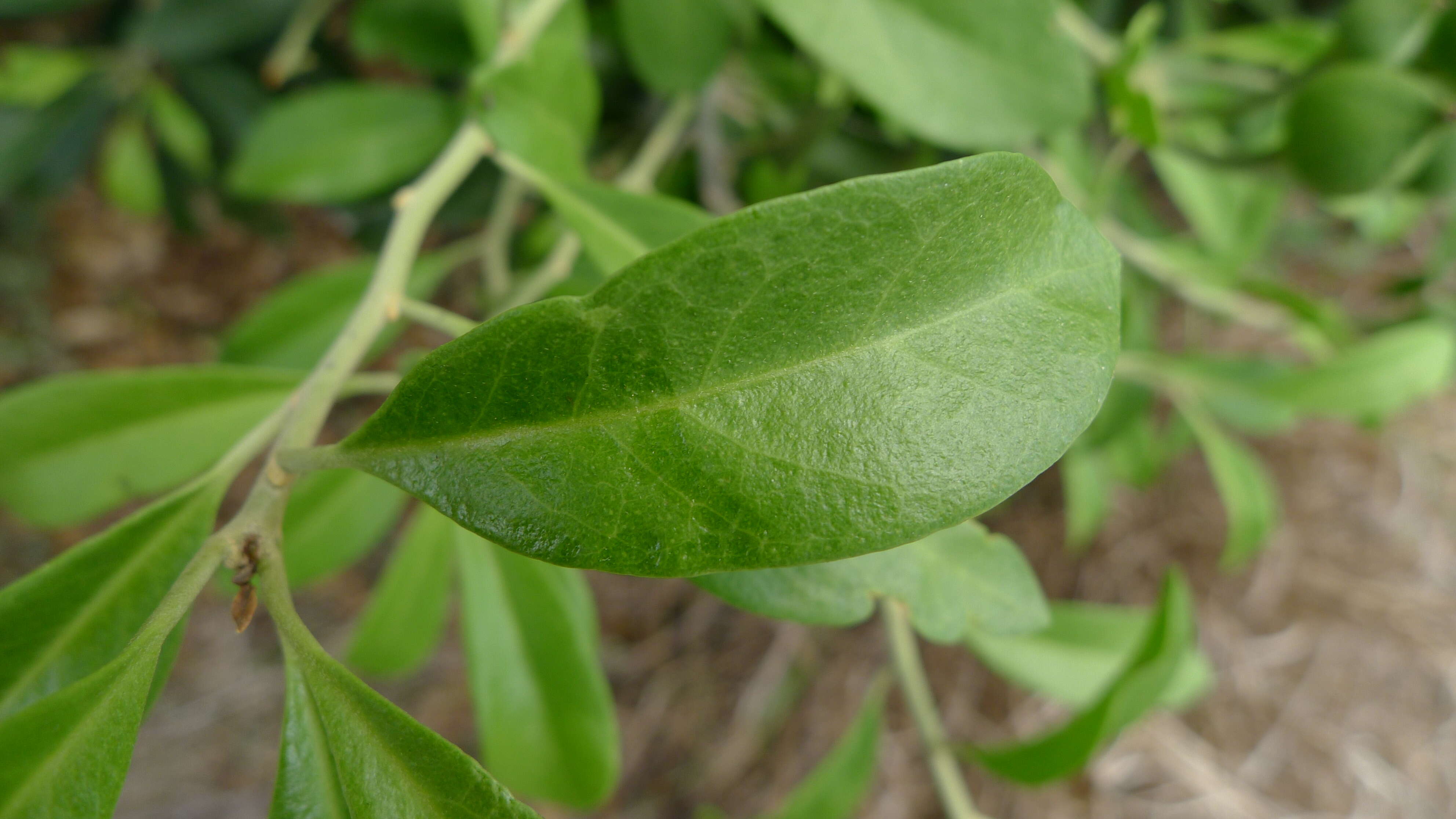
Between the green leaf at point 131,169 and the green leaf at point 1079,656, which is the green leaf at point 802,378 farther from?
the green leaf at point 131,169

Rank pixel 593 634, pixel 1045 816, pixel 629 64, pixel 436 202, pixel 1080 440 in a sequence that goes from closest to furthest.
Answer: pixel 436 202
pixel 593 634
pixel 1080 440
pixel 629 64
pixel 1045 816

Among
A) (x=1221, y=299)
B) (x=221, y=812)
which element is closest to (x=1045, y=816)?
(x=1221, y=299)

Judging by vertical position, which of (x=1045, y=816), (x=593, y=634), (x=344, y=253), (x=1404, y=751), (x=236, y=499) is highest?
(x=344, y=253)

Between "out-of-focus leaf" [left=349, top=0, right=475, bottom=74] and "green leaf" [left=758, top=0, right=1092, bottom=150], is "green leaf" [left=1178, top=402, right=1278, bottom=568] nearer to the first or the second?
"green leaf" [left=758, top=0, right=1092, bottom=150]

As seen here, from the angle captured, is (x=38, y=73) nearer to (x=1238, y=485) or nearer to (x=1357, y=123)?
(x=1357, y=123)

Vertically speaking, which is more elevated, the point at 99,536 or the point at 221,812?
the point at 99,536

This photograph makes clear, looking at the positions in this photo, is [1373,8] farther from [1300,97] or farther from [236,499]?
[236,499]

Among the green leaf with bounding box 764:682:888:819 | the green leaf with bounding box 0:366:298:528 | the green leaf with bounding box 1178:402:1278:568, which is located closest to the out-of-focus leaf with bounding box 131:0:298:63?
the green leaf with bounding box 0:366:298:528
